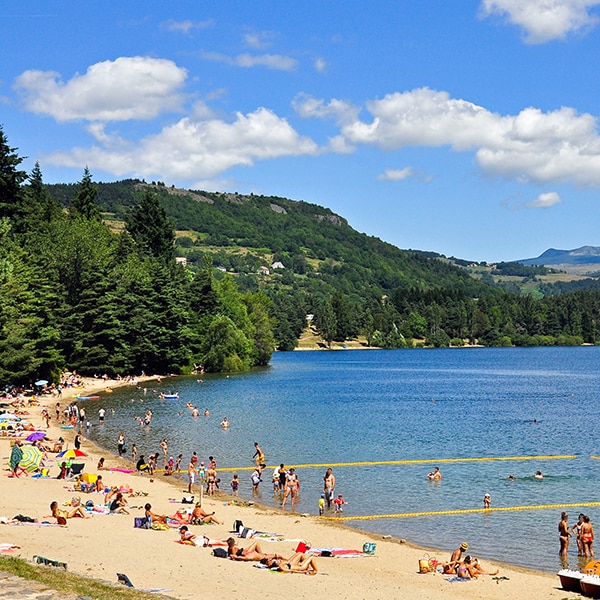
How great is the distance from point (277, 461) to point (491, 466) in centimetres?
1155

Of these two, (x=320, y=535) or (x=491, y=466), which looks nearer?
(x=320, y=535)

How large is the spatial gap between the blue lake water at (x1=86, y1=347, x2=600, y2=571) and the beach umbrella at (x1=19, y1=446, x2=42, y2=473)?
27.8 ft

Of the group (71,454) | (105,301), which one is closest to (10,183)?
(105,301)

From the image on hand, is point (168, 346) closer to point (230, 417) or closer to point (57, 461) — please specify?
point (230, 417)

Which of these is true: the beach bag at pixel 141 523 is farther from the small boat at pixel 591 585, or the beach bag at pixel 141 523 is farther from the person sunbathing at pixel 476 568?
the small boat at pixel 591 585

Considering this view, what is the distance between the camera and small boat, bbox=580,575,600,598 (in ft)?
66.7

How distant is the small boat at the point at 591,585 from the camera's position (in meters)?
20.3

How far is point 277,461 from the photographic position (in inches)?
1700

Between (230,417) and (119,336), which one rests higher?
(119,336)

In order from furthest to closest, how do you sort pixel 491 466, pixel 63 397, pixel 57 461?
1. pixel 63 397
2. pixel 491 466
3. pixel 57 461

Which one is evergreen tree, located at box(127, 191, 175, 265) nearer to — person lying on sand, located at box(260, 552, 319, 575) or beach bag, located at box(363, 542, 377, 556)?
beach bag, located at box(363, 542, 377, 556)

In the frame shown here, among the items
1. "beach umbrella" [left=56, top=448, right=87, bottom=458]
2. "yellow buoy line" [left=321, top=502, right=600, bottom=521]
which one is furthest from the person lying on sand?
"beach umbrella" [left=56, top=448, right=87, bottom=458]

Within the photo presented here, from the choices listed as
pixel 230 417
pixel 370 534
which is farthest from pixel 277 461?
pixel 230 417

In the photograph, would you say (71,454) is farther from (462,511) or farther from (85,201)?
(85,201)
